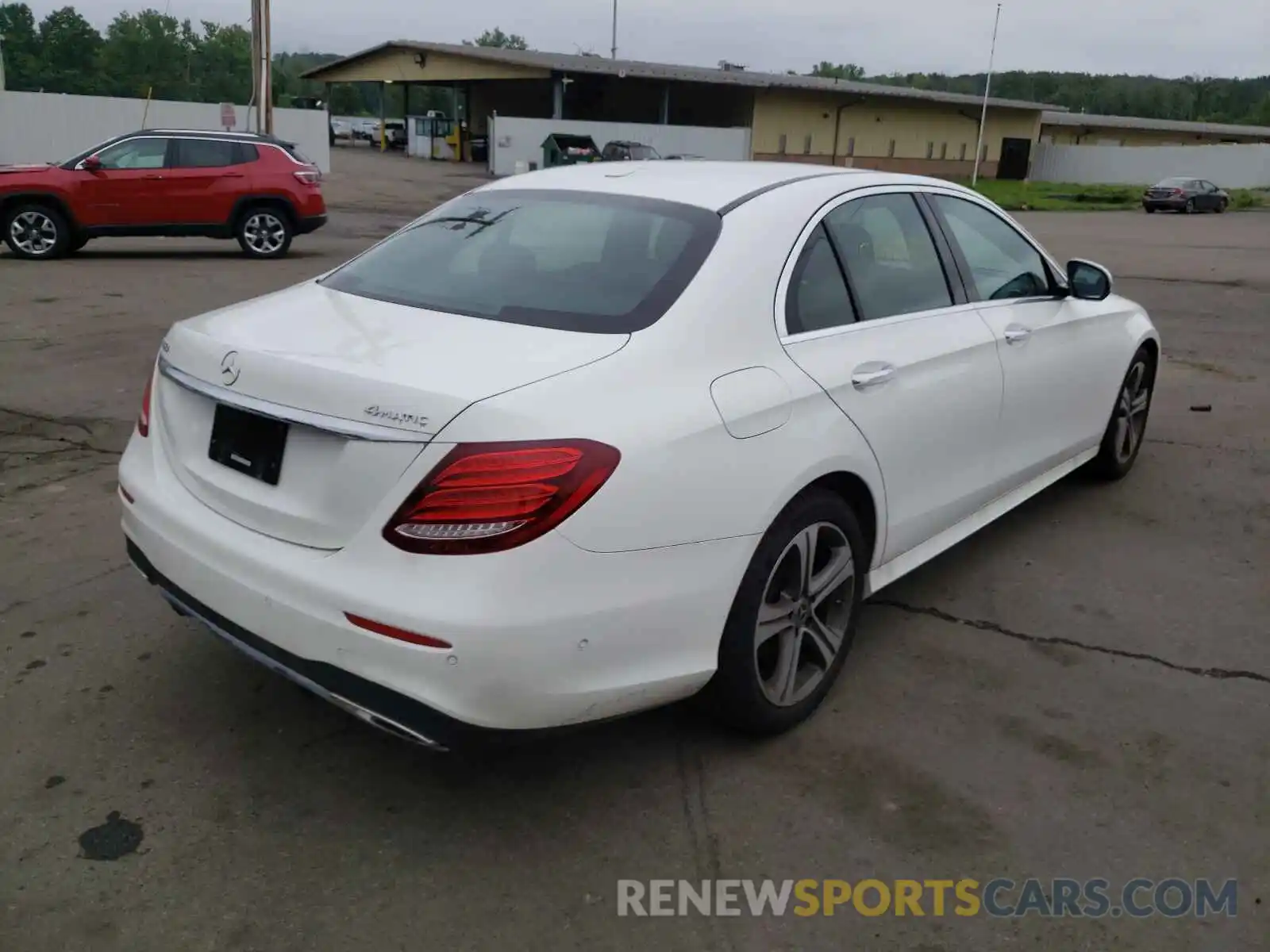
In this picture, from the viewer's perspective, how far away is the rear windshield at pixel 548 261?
306 centimetres

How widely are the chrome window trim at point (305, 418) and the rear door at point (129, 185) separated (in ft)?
42.3

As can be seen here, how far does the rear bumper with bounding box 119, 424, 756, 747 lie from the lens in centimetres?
243

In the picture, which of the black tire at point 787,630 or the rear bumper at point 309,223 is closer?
the black tire at point 787,630

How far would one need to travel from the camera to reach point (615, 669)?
2627 mm

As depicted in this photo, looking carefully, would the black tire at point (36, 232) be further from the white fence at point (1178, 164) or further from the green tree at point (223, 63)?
the green tree at point (223, 63)

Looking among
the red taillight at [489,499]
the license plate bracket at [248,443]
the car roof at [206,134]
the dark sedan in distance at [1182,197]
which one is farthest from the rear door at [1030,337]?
the dark sedan in distance at [1182,197]

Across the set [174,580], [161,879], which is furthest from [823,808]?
[174,580]

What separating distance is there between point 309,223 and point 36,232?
135 inches

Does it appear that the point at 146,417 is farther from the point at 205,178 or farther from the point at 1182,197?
the point at 1182,197

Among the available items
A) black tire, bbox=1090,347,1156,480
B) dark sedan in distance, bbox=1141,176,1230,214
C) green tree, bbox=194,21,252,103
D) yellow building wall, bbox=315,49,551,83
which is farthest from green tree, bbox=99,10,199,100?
black tire, bbox=1090,347,1156,480

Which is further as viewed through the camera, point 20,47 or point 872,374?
point 20,47

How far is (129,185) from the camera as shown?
14.3m

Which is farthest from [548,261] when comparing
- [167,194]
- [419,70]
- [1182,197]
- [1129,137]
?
[1129,137]

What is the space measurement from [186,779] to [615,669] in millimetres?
1311
